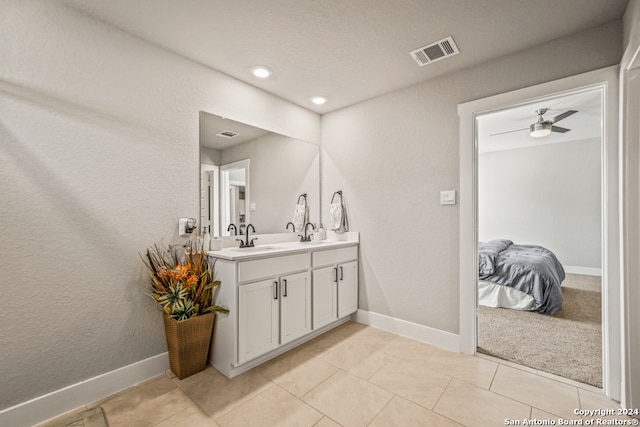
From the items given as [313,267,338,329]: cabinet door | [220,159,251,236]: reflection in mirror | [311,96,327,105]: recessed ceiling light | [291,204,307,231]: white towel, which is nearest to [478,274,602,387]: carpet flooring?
[313,267,338,329]: cabinet door

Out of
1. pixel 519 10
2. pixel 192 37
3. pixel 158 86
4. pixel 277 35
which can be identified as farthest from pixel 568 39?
pixel 158 86

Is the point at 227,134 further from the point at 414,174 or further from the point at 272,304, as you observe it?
the point at 414,174

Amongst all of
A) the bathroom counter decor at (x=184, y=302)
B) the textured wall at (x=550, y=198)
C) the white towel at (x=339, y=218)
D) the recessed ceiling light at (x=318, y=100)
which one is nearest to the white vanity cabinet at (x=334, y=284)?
the white towel at (x=339, y=218)

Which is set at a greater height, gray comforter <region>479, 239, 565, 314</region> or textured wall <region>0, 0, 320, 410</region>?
textured wall <region>0, 0, 320, 410</region>

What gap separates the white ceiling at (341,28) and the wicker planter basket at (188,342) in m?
1.95

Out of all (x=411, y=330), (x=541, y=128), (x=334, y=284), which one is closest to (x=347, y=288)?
(x=334, y=284)

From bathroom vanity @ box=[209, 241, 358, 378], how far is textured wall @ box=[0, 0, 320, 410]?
1.63 ft

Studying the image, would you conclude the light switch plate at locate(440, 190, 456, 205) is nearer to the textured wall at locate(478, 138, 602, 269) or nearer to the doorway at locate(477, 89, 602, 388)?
the doorway at locate(477, 89, 602, 388)

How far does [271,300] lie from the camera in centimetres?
228

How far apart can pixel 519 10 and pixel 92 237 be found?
2.97 m

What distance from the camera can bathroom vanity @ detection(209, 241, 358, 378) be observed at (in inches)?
81.7

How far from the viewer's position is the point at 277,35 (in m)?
2.02

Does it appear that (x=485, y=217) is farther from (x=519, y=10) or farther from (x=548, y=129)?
(x=519, y=10)

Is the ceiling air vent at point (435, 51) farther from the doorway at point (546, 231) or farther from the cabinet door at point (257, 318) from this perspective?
the cabinet door at point (257, 318)
